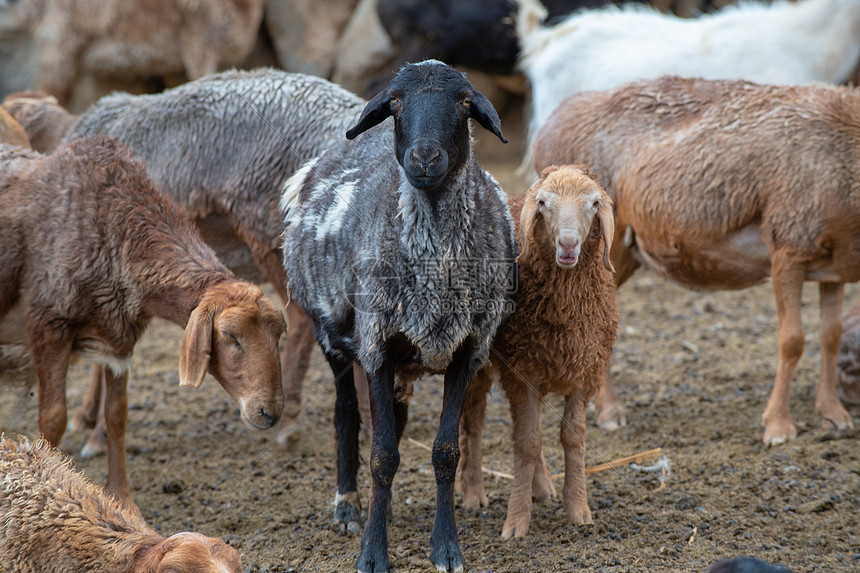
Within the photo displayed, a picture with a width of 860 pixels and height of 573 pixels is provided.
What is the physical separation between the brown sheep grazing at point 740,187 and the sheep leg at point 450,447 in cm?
234

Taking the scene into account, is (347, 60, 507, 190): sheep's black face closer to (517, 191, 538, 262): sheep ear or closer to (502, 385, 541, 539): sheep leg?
(517, 191, 538, 262): sheep ear

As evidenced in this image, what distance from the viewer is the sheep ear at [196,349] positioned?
4.76 meters

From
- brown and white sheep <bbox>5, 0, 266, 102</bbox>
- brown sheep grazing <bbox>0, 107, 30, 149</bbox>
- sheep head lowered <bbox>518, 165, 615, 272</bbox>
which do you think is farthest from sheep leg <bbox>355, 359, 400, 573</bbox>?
brown and white sheep <bbox>5, 0, 266, 102</bbox>

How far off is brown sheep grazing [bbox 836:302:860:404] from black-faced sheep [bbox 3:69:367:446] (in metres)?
3.71

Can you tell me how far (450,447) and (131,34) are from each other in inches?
389

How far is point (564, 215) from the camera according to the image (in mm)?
4473

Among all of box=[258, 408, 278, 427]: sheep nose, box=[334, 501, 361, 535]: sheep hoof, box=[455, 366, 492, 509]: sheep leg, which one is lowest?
box=[334, 501, 361, 535]: sheep hoof

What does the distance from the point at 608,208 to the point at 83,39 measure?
9.97 metres

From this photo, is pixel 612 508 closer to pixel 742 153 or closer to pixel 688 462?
pixel 688 462

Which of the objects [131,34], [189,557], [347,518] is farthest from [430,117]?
[131,34]

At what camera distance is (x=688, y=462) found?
5.77 metres

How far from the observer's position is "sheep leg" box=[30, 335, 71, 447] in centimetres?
516

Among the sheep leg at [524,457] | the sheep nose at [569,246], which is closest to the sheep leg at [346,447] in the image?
the sheep leg at [524,457]

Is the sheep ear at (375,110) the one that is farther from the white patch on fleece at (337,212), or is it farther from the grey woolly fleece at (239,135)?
the grey woolly fleece at (239,135)
